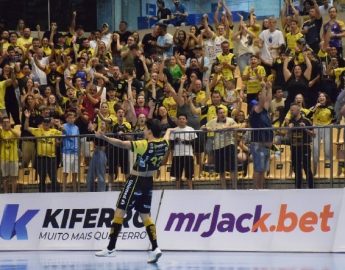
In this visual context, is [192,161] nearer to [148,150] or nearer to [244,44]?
[148,150]

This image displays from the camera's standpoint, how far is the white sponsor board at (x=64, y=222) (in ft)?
79.1

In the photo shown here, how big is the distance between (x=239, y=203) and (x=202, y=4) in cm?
1311

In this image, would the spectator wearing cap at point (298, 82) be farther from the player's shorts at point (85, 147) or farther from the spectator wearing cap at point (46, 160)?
the spectator wearing cap at point (46, 160)

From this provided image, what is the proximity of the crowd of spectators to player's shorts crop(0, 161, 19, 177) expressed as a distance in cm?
3

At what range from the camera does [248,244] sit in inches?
893

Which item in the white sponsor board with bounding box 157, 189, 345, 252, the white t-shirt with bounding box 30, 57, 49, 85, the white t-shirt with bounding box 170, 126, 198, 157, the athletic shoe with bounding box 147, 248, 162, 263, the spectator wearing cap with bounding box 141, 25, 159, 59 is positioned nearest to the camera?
the athletic shoe with bounding box 147, 248, 162, 263

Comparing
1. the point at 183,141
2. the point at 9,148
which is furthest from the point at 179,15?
the point at 183,141

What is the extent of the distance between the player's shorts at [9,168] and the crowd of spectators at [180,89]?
3 cm

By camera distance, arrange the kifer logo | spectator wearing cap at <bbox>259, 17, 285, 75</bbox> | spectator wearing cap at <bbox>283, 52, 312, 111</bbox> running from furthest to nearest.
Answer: spectator wearing cap at <bbox>259, 17, 285, 75</bbox> → spectator wearing cap at <bbox>283, 52, 312, 111</bbox> → the kifer logo

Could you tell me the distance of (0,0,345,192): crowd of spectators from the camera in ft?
77.3

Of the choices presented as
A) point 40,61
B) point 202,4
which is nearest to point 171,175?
point 40,61

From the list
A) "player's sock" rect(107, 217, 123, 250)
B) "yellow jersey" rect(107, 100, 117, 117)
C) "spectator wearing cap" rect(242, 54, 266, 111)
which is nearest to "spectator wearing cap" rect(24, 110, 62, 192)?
"yellow jersey" rect(107, 100, 117, 117)

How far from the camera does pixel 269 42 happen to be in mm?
29984

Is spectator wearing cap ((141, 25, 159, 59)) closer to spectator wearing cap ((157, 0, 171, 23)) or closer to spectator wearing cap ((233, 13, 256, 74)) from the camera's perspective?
spectator wearing cap ((157, 0, 171, 23))
